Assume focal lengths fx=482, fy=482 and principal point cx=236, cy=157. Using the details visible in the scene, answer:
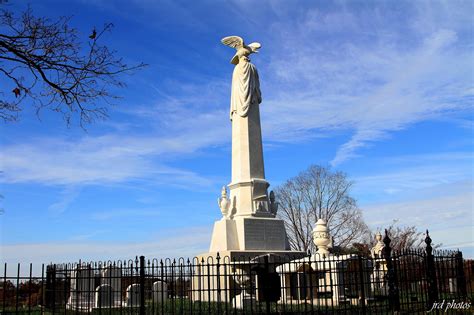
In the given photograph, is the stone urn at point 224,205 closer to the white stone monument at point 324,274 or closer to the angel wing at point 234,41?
the white stone monument at point 324,274

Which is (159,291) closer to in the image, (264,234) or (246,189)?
(264,234)

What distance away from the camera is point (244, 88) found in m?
19.9

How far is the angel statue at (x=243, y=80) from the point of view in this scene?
19734mm

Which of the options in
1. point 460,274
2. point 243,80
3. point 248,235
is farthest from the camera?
point 243,80

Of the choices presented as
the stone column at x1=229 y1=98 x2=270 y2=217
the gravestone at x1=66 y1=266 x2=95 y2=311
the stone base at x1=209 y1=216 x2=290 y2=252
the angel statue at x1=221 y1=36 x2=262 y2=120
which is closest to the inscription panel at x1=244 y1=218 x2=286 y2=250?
the stone base at x1=209 y1=216 x2=290 y2=252

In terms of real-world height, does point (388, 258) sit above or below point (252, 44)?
below

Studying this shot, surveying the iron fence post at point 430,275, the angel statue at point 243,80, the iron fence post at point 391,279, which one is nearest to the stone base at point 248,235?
the angel statue at point 243,80

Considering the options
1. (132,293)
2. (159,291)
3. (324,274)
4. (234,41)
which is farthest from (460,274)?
(234,41)

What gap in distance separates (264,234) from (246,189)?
6.14 feet

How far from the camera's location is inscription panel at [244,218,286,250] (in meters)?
17.9

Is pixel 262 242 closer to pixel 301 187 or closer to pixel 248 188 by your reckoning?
pixel 248 188

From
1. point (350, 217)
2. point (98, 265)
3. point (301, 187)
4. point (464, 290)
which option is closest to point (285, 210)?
point (301, 187)

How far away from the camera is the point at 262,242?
18219mm

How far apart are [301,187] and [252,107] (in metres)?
19.5
